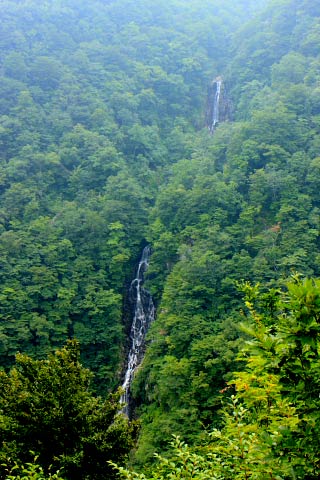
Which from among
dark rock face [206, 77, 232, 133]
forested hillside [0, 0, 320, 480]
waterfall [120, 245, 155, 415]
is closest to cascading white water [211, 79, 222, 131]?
dark rock face [206, 77, 232, 133]

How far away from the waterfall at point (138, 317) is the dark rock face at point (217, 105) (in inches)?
684

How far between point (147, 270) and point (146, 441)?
31.3 ft

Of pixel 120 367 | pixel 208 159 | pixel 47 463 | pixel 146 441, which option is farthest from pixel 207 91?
pixel 47 463

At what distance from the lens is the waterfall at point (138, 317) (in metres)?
18.8

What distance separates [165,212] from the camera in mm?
22297

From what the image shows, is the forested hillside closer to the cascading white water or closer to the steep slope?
the steep slope

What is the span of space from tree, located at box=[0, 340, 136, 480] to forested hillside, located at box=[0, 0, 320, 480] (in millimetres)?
92

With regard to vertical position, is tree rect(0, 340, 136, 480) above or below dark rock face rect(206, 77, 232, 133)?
below

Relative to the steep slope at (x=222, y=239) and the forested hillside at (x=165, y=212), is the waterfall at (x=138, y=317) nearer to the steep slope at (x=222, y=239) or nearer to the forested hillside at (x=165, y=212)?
the forested hillside at (x=165, y=212)

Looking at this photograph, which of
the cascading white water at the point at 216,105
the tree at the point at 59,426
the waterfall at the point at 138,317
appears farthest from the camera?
the cascading white water at the point at 216,105

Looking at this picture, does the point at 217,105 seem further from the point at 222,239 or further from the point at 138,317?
the point at 138,317

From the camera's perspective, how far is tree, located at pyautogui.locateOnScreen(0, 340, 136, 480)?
21.2 feet

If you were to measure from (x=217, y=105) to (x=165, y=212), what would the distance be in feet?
60.4

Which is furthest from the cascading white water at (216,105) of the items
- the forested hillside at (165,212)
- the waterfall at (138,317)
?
the waterfall at (138,317)
